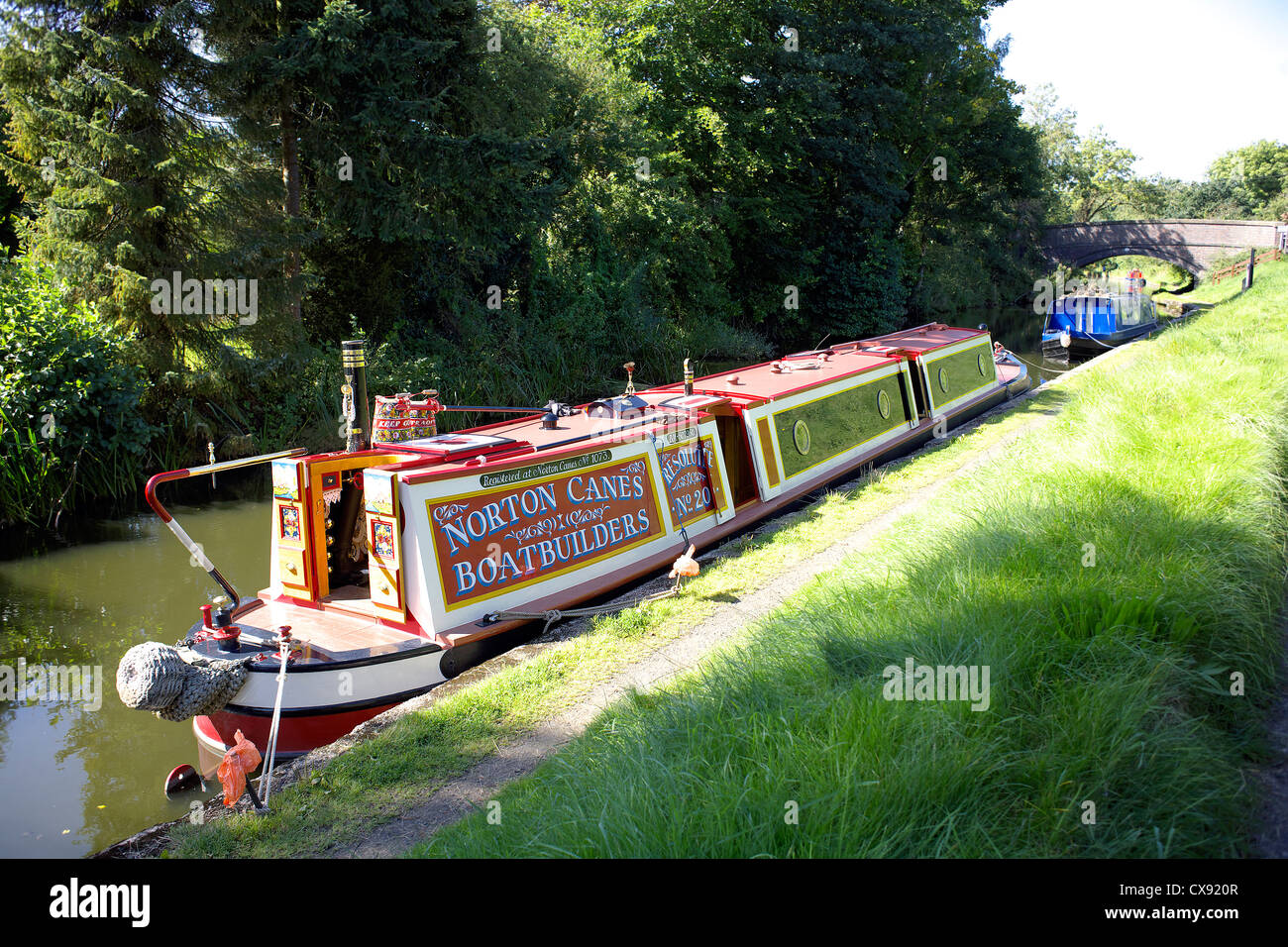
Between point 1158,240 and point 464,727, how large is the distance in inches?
2081

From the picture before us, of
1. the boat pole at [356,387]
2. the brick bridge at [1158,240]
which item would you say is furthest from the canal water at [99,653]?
the brick bridge at [1158,240]

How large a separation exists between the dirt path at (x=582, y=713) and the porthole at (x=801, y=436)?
185 centimetres

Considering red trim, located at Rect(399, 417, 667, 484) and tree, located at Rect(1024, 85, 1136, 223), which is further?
tree, located at Rect(1024, 85, 1136, 223)

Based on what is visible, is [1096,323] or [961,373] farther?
[1096,323]

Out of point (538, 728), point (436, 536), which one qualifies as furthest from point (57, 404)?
point (538, 728)

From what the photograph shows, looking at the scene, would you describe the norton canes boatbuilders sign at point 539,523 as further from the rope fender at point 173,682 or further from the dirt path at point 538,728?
the rope fender at point 173,682

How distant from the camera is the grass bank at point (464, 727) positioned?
4266 mm

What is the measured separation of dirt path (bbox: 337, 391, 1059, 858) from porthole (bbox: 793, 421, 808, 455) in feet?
Answer: 6.06

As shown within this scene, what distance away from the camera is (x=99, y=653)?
832cm

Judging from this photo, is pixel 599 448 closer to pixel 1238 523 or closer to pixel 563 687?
pixel 563 687

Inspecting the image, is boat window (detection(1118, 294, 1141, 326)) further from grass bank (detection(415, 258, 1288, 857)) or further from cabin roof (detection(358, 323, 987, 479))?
grass bank (detection(415, 258, 1288, 857))

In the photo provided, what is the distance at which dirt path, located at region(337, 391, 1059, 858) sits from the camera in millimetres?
4160

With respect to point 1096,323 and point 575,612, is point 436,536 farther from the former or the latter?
point 1096,323

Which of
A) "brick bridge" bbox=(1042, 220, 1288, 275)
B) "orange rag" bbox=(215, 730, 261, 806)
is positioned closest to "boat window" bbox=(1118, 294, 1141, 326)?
"brick bridge" bbox=(1042, 220, 1288, 275)
